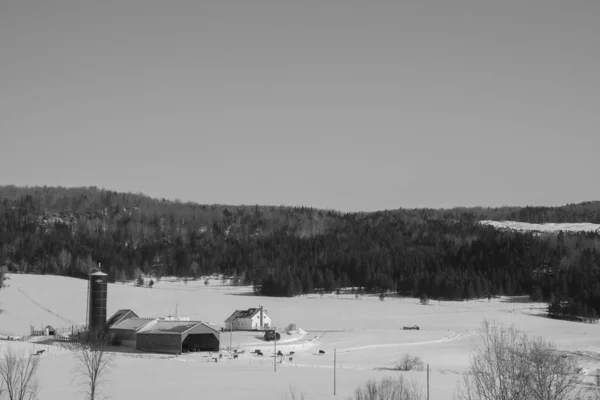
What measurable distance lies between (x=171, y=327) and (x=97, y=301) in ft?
36.3

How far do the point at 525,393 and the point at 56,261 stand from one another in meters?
143

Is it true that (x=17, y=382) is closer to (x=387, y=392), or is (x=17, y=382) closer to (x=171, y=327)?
(x=387, y=392)

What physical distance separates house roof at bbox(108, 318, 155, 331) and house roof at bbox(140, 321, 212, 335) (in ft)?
5.51

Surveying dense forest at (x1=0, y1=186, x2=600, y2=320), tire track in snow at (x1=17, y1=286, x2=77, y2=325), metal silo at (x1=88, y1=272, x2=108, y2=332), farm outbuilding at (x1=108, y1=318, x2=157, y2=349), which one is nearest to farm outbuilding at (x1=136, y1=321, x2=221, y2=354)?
farm outbuilding at (x1=108, y1=318, x2=157, y2=349)

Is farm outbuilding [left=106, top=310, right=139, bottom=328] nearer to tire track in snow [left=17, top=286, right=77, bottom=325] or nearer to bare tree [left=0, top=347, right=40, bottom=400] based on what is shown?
tire track in snow [left=17, top=286, right=77, bottom=325]

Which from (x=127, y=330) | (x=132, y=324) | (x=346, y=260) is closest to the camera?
(x=127, y=330)

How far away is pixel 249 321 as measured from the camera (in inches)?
3059

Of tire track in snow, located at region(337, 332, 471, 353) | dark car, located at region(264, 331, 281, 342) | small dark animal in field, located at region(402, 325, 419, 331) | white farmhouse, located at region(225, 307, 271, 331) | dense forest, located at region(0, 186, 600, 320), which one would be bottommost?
tire track in snow, located at region(337, 332, 471, 353)

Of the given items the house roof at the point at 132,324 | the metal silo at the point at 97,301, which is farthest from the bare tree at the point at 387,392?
the metal silo at the point at 97,301

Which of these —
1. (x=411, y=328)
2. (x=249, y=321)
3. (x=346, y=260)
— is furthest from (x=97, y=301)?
(x=346, y=260)

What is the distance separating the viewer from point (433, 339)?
70688mm

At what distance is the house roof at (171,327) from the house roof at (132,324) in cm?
168

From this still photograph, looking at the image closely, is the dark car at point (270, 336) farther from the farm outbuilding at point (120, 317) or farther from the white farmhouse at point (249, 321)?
the farm outbuilding at point (120, 317)

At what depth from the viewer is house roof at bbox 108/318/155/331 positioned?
66062mm
